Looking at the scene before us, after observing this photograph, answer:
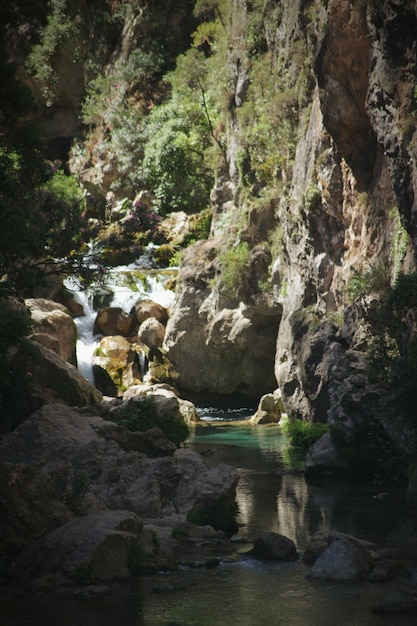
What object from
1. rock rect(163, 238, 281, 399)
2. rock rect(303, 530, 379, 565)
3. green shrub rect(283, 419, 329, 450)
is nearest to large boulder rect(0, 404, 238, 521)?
rock rect(303, 530, 379, 565)

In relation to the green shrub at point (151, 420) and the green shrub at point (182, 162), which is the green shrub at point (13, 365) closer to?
the green shrub at point (151, 420)

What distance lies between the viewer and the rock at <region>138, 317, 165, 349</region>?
41.0 m

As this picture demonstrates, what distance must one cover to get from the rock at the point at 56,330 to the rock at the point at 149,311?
839 cm

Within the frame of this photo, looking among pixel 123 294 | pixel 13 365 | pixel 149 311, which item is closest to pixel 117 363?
pixel 149 311

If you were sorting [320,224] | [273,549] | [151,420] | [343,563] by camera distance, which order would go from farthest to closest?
[320,224] → [151,420] → [273,549] → [343,563]

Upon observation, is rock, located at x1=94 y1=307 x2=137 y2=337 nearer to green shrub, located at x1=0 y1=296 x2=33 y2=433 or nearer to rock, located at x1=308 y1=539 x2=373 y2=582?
green shrub, located at x1=0 y1=296 x2=33 y2=433

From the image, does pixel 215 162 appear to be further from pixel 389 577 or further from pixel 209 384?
pixel 389 577

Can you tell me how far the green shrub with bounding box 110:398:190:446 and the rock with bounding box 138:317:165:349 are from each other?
55.5 feet

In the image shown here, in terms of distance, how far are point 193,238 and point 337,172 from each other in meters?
19.6

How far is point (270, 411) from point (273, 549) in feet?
69.1

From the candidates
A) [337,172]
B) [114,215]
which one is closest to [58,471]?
[114,215]

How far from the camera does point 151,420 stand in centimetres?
2377

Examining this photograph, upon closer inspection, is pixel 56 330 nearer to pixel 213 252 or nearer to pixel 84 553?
pixel 213 252

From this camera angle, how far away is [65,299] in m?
42.9
